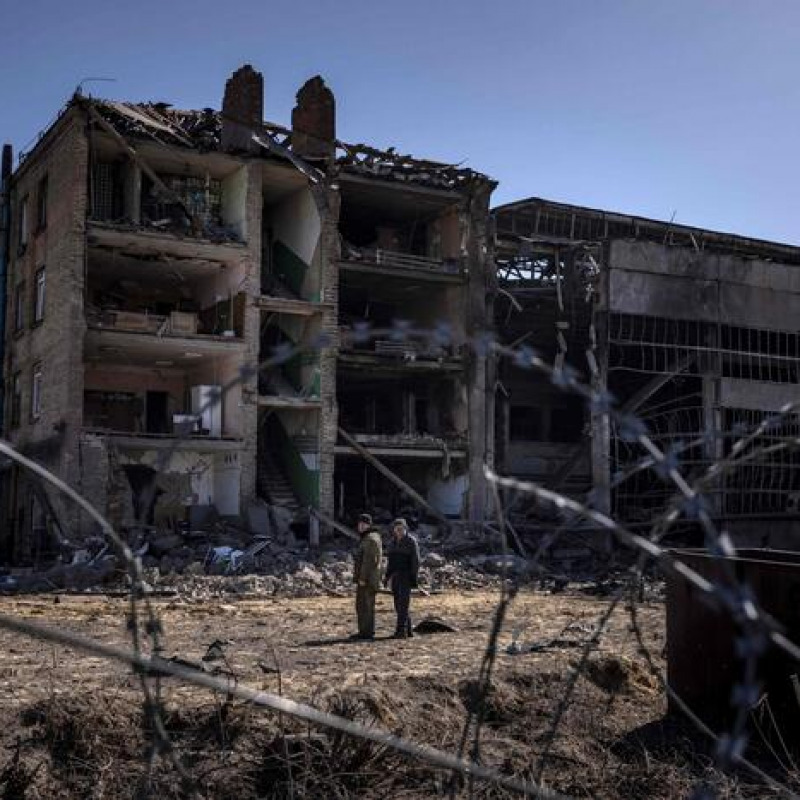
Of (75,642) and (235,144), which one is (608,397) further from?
(235,144)

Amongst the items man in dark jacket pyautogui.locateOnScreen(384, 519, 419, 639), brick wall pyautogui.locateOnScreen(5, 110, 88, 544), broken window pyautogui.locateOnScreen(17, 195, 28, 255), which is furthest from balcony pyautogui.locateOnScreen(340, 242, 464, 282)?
man in dark jacket pyautogui.locateOnScreen(384, 519, 419, 639)

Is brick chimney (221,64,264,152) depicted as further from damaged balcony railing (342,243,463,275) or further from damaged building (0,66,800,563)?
damaged balcony railing (342,243,463,275)

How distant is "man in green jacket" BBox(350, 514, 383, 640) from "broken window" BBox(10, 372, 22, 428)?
75.5 feet

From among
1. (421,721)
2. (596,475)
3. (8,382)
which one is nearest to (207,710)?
(421,721)

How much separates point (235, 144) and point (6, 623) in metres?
31.0

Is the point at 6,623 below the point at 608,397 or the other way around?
below

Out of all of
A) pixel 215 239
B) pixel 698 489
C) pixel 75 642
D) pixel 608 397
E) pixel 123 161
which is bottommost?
pixel 75 642

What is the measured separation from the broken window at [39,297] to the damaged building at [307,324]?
200 mm

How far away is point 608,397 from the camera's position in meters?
3.17

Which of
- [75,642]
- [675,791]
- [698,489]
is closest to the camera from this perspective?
[75,642]

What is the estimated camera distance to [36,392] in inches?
1281

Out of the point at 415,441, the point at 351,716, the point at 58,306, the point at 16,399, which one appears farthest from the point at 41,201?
the point at 351,716

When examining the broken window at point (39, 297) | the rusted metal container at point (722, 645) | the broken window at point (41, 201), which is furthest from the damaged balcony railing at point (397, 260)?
the rusted metal container at point (722, 645)

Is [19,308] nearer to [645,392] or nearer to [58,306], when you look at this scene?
[58,306]
